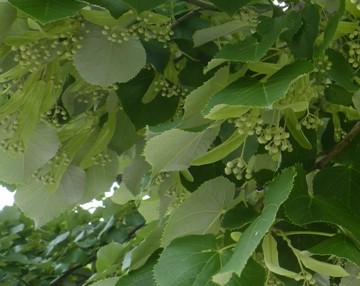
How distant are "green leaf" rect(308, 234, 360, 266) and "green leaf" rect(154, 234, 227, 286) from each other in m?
0.11

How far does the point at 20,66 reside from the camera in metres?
0.97

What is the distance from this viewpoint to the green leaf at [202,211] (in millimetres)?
902

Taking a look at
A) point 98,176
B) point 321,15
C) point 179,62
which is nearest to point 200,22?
point 179,62

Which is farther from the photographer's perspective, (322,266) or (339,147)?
(339,147)

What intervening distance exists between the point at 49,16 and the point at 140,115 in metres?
0.40

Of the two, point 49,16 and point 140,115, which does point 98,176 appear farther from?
point 49,16

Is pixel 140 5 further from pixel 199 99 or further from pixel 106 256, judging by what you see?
pixel 106 256

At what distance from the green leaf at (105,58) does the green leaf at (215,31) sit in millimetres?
95

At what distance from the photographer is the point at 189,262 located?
771mm

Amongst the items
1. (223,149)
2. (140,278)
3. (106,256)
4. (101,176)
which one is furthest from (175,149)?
(106,256)

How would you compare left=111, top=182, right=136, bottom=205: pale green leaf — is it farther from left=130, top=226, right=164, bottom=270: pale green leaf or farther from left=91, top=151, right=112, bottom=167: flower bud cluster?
left=130, top=226, right=164, bottom=270: pale green leaf

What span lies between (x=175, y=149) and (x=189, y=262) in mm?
177

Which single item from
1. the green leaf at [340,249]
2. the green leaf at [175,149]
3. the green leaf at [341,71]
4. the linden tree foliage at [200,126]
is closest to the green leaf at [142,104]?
the linden tree foliage at [200,126]

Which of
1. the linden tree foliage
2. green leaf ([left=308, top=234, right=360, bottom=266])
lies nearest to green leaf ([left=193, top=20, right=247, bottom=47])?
the linden tree foliage
